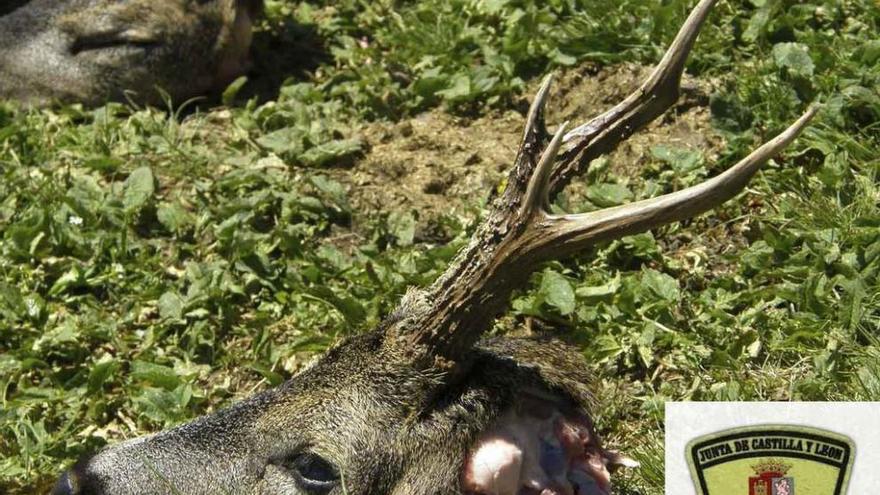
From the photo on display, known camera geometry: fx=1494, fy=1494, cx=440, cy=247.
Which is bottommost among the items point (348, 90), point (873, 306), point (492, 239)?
point (348, 90)

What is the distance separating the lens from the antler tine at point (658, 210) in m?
4.09

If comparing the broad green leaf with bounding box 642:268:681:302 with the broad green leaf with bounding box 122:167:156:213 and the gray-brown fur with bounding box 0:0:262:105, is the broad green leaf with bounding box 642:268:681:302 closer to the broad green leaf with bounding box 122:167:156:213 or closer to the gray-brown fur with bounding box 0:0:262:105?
the broad green leaf with bounding box 122:167:156:213

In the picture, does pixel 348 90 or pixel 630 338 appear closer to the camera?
pixel 630 338

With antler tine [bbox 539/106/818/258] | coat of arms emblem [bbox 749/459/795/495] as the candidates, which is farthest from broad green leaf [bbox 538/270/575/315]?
→ coat of arms emblem [bbox 749/459/795/495]

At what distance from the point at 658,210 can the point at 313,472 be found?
149cm

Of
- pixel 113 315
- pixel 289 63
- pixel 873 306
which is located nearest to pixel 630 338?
pixel 873 306

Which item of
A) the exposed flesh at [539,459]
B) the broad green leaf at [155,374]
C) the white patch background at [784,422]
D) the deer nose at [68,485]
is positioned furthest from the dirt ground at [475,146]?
the white patch background at [784,422]

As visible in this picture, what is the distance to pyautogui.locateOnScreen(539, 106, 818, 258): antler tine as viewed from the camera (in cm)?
409

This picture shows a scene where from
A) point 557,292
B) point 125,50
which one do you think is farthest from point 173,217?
point 557,292

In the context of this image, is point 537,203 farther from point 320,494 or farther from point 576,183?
point 576,183

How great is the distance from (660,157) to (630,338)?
1120 mm

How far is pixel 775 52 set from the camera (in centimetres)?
713

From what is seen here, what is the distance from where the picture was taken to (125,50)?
348 inches

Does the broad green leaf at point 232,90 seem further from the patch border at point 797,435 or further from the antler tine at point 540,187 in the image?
the patch border at point 797,435
